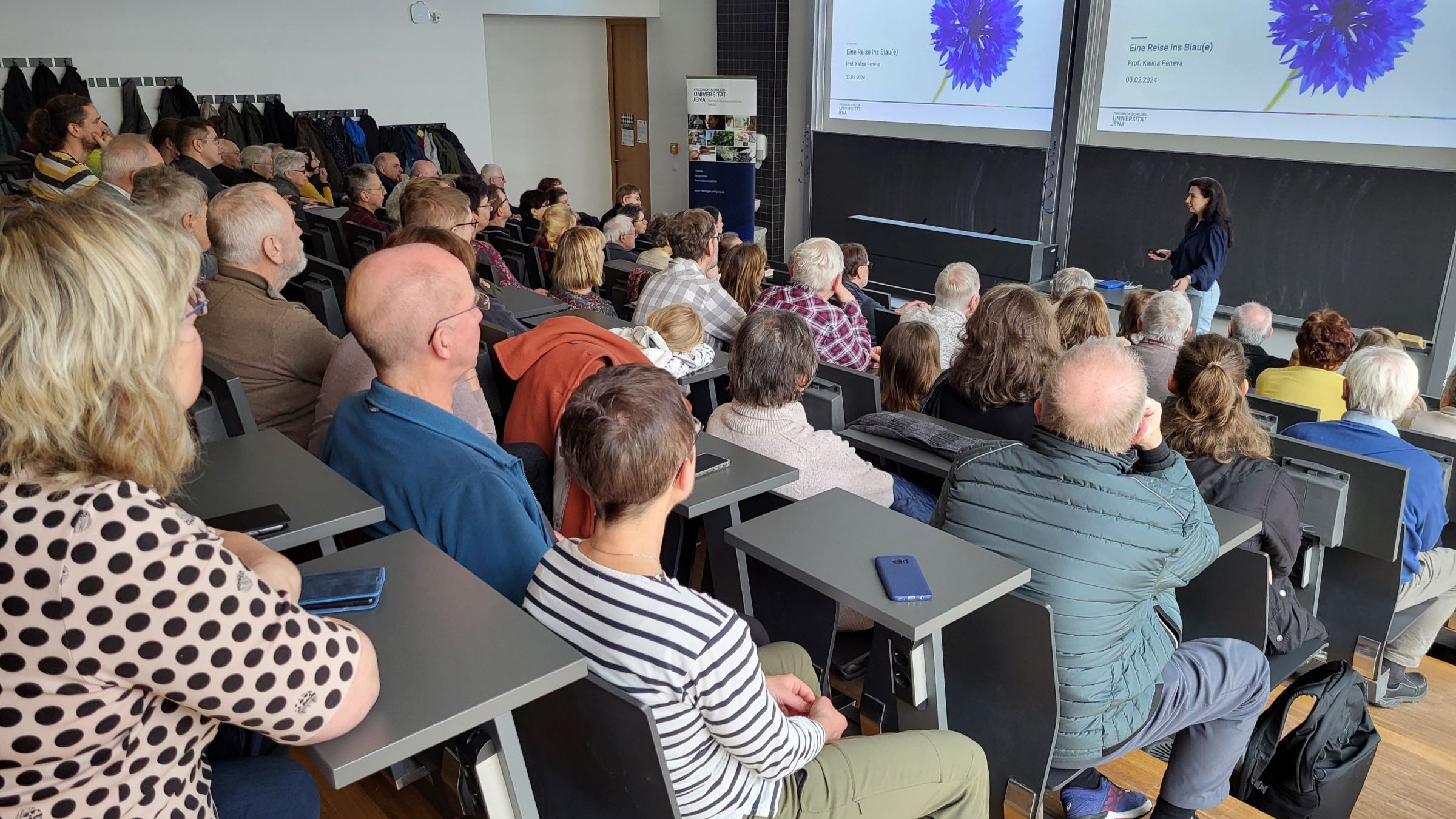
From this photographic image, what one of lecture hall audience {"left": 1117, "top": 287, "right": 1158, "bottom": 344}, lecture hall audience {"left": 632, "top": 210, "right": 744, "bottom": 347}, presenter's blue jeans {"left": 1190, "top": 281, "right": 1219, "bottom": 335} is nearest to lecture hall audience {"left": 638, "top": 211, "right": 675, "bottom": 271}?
lecture hall audience {"left": 632, "top": 210, "right": 744, "bottom": 347}

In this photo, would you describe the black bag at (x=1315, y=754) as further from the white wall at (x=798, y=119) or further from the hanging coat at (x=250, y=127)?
the hanging coat at (x=250, y=127)

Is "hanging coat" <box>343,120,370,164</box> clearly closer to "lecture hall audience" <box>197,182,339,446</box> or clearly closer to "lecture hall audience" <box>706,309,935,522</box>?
"lecture hall audience" <box>197,182,339,446</box>

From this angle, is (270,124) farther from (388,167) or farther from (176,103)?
(388,167)

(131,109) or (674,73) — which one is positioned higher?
(674,73)

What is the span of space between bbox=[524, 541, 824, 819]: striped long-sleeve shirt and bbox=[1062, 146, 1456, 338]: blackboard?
6258mm

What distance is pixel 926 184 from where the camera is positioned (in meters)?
8.65

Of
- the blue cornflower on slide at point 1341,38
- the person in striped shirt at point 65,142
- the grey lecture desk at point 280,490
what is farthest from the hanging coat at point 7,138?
the blue cornflower on slide at point 1341,38

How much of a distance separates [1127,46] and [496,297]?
17.7 ft

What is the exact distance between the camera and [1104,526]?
184 cm

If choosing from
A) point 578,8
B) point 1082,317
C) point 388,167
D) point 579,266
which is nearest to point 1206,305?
point 1082,317

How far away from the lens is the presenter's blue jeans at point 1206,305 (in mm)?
6316

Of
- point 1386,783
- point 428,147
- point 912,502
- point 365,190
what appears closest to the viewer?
point 1386,783

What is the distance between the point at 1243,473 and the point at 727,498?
51.7 inches

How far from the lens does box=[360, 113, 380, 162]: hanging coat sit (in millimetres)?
8945
